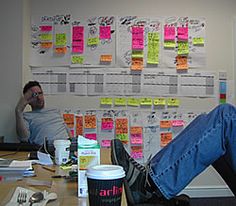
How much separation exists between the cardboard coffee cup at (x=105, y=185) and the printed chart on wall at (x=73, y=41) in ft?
8.83

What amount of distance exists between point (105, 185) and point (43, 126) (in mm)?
2320

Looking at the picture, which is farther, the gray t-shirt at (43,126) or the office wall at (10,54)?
the office wall at (10,54)

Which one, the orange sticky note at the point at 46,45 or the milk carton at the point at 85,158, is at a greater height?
the orange sticky note at the point at 46,45

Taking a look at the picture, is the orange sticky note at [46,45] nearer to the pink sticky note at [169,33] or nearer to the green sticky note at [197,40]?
the pink sticky note at [169,33]

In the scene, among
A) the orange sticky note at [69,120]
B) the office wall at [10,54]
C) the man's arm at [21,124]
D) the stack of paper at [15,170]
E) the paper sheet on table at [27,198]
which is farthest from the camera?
the orange sticky note at [69,120]

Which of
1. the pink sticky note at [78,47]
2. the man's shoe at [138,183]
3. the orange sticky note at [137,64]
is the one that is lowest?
the man's shoe at [138,183]

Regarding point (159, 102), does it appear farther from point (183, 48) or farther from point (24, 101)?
point (24, 101)

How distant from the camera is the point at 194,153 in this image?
1.46 meters

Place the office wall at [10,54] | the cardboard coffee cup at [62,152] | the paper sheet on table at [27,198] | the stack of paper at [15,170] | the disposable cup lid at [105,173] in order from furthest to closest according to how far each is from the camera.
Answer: the office wall at [10,54]
the cardboard coffee cup at [62,152]
the stack of paper at [15,170]
the paper sheet on table at [27,198]
the disposable cup lid at [105,173]

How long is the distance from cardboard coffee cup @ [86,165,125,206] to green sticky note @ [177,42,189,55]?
2.83 metres

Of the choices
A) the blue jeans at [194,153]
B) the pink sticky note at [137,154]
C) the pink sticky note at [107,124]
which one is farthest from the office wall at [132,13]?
the blue jeans at [194,153]

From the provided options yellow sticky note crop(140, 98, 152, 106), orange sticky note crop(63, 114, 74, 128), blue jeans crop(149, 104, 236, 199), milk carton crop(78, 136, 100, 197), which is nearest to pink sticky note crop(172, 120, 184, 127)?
yellow sticky note crop(140, 98, 152, 106)

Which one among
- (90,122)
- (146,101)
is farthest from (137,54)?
(90,122)

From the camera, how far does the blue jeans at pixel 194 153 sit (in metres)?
1.44
